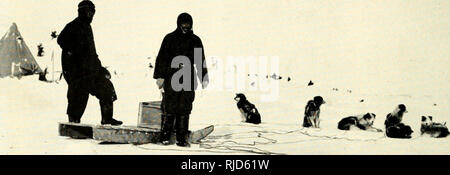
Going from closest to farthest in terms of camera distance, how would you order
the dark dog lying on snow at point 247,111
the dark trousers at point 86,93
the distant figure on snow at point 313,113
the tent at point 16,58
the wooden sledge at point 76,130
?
the wooden sledge at point 76,130 → the dark trousers at point 86,93 → the distant figure on snow at point 313,113 → the dark dog lying on snow at point 247,111 → the tent at point 16,58

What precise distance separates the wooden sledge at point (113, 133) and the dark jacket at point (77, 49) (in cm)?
65

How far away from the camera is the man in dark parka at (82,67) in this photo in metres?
6.05

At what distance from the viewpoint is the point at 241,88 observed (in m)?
9.00

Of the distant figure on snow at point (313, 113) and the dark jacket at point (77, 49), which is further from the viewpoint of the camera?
the distant figure on snow at point (313, 113)

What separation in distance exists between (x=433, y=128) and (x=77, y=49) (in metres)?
4.76

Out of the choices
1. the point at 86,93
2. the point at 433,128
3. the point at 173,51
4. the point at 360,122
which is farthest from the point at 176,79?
the point at 433,128

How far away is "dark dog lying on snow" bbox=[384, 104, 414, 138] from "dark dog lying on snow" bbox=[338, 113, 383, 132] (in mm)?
313

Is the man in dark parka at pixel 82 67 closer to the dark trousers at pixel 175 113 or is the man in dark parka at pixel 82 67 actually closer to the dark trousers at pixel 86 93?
the dark trousers at pixel 86 93

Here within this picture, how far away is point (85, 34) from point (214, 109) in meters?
2.89

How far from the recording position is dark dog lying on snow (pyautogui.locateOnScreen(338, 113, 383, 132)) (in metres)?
7.20

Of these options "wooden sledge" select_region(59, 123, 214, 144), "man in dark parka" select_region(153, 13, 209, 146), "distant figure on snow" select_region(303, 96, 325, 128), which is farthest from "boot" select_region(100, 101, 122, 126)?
"distant figure on snow" select_region(303, 96, 325, 128)

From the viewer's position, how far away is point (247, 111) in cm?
772

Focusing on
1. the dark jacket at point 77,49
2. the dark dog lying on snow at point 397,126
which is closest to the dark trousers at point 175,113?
the dark jacket at point 77,49

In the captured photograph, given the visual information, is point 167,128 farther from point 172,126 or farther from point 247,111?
point 247,111
